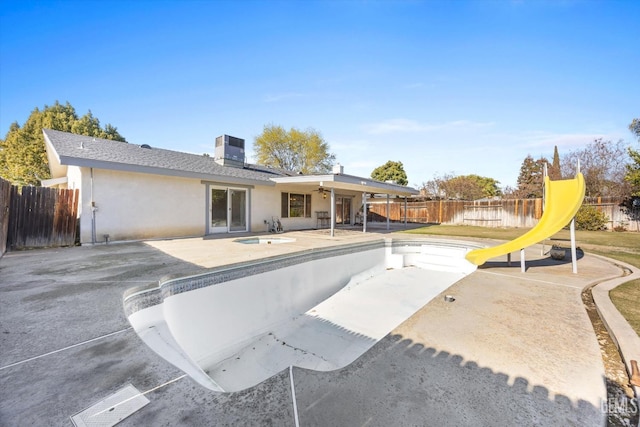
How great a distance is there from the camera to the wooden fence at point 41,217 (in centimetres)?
788

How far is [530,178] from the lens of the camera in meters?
29.7

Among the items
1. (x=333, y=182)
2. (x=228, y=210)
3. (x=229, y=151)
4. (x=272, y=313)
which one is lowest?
(x=272, y=313)

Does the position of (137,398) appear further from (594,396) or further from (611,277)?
(611,277)

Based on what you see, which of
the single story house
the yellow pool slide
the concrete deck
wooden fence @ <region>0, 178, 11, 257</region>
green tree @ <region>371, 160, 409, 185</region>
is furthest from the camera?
green tree @ <region>371, 160, 409, 185</region>

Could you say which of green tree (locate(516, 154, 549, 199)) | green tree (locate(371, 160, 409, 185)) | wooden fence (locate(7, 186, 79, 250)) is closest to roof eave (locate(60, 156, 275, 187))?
wooden fence (locate(7, 186, 79, 250))

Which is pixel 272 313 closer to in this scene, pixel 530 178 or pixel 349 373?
pixel 349 373

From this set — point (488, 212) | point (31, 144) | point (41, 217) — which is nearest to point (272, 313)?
point (41, 217)

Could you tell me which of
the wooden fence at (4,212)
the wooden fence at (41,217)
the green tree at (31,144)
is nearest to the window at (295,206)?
the wooden fence at (41,217)

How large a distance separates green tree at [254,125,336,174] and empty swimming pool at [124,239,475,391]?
1110 inches

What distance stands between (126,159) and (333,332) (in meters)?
9.53

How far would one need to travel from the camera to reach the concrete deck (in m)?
1.87

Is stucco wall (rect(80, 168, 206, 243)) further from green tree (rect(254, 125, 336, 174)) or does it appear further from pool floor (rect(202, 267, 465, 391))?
green tree (rect(254, 125, 336, 174))

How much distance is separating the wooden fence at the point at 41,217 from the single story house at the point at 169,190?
0.46 m

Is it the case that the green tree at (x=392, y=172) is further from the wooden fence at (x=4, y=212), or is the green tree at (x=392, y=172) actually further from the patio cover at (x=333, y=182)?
the wooden fence at (x=4, y=212)
